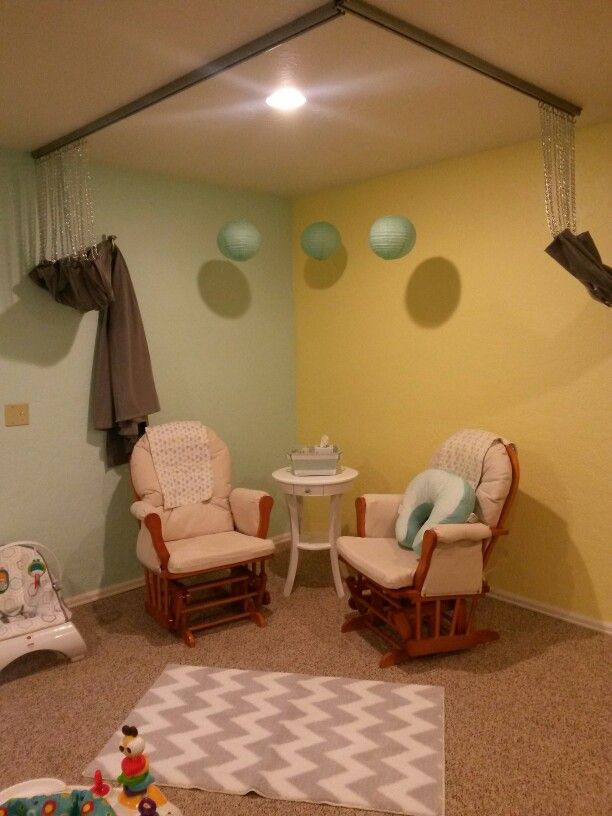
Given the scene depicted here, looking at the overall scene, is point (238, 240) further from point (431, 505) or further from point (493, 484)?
point (493, 484)

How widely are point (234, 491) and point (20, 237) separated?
1.70m

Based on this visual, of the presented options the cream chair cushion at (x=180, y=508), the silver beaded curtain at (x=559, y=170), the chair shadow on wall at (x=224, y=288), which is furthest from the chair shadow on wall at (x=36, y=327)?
the silver beaded curtain at (x=559, y=170)

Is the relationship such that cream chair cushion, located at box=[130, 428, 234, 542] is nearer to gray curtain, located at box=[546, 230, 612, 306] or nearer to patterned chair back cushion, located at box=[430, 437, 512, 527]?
patterned chair back cushion, located at box=[430, 437, 512, 527]

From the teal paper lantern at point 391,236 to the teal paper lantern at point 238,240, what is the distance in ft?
2.21

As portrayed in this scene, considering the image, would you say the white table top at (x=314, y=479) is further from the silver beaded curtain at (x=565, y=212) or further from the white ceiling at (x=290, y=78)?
the white ceiling at (x=290, y=78)

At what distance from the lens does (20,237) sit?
3463mm

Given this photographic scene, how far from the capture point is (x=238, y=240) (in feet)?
12.3

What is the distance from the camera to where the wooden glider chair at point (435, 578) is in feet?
9.67

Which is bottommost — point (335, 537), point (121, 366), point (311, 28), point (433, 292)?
point (335, 537)

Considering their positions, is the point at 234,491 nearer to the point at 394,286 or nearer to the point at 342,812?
the point at 394,286

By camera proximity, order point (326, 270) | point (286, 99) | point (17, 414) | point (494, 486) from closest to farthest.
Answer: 1. point (286, 99)
2. point (494, 486)
3. point (17, 414)
4. point (326, 270)

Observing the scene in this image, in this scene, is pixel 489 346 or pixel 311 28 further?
pixel 489 346

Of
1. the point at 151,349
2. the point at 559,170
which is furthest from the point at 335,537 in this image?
the point at 559,170

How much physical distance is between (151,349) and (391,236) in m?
1.52
